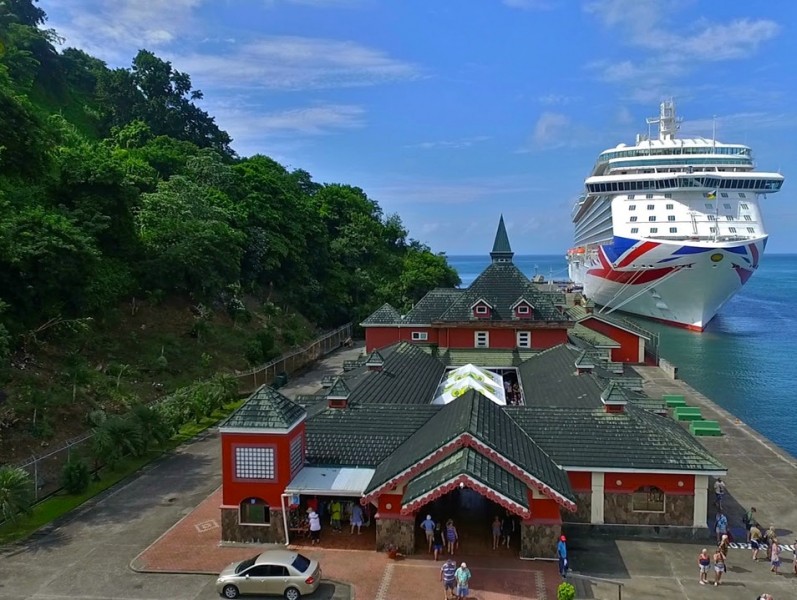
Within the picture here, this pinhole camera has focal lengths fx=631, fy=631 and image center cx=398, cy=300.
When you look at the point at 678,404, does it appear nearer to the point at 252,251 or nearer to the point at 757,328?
the point at 252,251

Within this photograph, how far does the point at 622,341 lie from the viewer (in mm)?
54594

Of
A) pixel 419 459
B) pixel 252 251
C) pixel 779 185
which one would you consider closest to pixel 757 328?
pixel 779 185

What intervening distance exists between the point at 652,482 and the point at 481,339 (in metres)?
19.7

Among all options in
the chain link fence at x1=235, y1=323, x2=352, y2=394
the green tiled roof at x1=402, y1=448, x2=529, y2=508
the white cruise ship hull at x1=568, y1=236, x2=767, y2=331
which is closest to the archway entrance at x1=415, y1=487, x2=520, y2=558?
the green tiled roof at x1=402, y1=448, x2=529, y2=508

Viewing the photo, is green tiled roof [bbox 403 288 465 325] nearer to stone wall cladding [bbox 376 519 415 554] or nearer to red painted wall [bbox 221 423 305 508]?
red painted wall [bbox 221 423 305 508]

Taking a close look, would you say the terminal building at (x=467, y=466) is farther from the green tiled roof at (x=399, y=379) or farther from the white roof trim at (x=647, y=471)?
the green tiled roof at (x=399, y=379)

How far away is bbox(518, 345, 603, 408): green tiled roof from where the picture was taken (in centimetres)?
2716

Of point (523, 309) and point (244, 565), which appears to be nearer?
point (244, 565)

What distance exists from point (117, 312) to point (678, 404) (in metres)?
37.4

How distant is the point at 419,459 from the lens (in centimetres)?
1973

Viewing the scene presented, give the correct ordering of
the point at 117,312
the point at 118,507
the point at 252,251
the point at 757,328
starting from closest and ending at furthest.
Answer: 1. the point at 118,507
2. the point at 117,312
3. the point at 252,251
4. the point at 757,328

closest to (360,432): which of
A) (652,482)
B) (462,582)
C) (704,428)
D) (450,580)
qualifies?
(450,580)

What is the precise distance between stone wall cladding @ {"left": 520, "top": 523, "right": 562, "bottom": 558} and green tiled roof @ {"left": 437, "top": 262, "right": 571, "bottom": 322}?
21114mm

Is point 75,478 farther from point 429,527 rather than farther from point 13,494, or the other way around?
point 429,527
